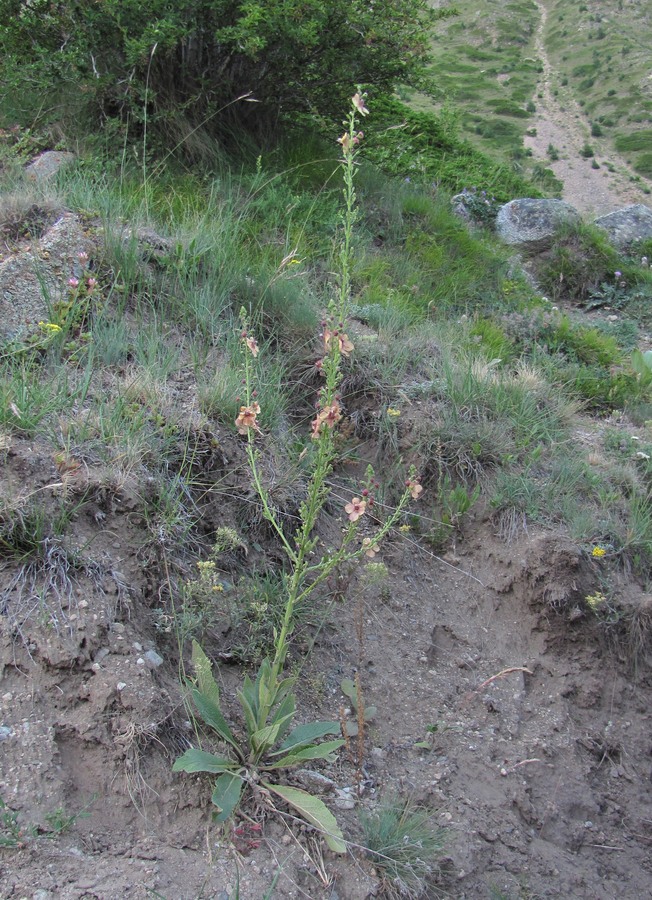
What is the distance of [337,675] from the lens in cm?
279

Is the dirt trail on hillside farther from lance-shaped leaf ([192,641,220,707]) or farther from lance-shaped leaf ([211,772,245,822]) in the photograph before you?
lance-shaped leaf ([211,772,245,822])

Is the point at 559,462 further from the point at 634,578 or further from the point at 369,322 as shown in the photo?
the point at 369,322

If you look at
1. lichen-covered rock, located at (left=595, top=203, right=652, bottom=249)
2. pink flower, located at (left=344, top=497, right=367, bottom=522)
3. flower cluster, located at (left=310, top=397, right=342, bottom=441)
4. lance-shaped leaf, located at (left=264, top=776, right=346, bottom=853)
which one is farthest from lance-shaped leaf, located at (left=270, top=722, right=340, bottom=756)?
lichen-covered rock, located at (left=595, top=203, right=652, bottom=249)

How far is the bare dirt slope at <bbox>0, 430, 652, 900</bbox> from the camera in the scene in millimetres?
2010

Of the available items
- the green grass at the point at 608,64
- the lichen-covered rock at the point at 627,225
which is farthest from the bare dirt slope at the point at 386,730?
the green grass at the point at 608,64

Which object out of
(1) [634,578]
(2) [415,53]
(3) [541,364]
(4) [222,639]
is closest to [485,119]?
(2) [415,53]

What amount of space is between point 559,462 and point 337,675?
169cm

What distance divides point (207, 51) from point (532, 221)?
377 centimetres

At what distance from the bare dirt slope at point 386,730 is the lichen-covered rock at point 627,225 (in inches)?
229

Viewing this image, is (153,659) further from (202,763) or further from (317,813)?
(317,813)

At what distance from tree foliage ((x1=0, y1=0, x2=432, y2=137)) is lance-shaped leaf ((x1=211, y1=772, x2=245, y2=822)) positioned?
13.1ft

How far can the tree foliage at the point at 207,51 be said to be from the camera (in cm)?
453

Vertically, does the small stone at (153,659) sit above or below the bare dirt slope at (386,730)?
above

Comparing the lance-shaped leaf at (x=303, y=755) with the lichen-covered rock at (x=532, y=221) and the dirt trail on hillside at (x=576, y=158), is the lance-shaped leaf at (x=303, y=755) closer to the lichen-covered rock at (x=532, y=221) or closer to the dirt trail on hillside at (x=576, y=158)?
the lichen-covered rock at (x=532, y=221)
